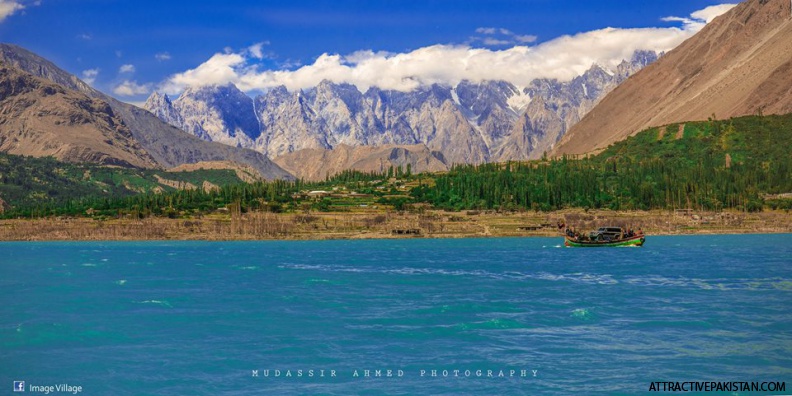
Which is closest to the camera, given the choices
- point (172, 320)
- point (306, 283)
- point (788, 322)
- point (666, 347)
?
point (666, 347)

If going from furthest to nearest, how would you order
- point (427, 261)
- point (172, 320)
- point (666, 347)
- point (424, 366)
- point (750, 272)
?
point (427, 261) → point (750, 272) → point (172, 320) → point (666, 347) → point (424, 366)

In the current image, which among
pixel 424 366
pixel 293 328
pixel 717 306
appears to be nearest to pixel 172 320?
pixel 293 328

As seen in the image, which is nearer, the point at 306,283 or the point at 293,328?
the point at 293,328

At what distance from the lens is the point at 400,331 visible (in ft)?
228

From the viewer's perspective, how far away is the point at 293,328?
242 feet

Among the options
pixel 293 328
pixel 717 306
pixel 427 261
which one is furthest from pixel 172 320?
pixel 427 261

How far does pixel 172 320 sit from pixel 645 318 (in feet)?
165

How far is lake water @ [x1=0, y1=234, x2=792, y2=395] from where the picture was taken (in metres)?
52.4

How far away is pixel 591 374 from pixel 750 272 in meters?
87.3

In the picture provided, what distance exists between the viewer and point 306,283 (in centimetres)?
11769

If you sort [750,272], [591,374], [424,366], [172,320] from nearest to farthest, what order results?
1. [591,374]
2. [424,366]
3. [172,320]
4. [750,272]

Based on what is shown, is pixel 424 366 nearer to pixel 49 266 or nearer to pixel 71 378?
pixel 71 378

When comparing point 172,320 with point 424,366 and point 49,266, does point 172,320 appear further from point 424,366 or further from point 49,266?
point 49,266

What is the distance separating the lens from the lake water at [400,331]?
52438 mm
